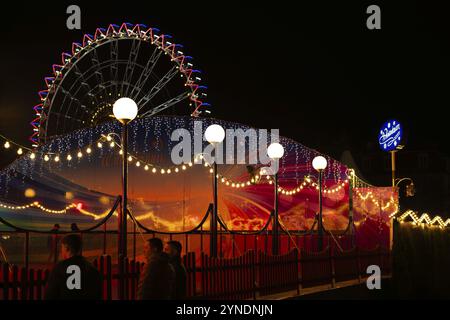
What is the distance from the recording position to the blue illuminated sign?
91.7ft

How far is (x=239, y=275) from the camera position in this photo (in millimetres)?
12516

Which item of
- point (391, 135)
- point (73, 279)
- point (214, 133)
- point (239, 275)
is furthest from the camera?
point (391, 135)

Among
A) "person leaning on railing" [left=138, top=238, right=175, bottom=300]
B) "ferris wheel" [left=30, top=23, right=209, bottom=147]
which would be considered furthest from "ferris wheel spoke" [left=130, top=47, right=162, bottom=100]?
"person leaning on railing" [left=138, top=238, right=175, bottom=300]

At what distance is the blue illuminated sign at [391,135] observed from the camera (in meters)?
27.9

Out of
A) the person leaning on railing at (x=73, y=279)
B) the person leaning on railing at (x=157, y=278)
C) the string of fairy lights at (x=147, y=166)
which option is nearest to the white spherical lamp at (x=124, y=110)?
the person leaning on railing at (x=157, y=278)

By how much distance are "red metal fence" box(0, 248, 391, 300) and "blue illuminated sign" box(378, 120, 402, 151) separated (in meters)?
10.5

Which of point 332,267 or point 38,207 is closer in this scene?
point 332,267

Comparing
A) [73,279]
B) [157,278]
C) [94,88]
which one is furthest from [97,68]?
[73,279]

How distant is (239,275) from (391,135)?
57.6ft

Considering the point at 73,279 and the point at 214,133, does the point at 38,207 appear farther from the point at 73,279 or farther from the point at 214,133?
the point at 73,279

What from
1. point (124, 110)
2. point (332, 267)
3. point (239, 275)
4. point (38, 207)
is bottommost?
point (332, 267)

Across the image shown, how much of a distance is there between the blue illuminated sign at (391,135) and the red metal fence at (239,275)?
10536mm

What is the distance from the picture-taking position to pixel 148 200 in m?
20.3
